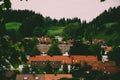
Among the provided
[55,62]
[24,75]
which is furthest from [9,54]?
[55,62]

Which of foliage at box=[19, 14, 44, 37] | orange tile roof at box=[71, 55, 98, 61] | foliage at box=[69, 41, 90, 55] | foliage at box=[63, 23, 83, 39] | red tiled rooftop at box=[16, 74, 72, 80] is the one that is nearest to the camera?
red tiled rooftop at box=[16, 74, 72, 80]

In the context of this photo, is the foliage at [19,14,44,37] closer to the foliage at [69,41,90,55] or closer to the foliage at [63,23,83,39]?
the foliage at [63,23,83,39]

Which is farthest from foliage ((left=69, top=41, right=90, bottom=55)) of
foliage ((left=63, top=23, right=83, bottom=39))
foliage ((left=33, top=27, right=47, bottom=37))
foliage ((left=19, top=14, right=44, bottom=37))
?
foliage ((left=33, top=27, right=47, bottom=37))

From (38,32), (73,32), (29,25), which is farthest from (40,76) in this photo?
(29,25)

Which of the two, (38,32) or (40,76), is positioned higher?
(38,32)

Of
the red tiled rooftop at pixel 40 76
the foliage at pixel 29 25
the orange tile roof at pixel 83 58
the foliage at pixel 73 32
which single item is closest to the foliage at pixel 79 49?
the orange tile roof at pixel 83 58

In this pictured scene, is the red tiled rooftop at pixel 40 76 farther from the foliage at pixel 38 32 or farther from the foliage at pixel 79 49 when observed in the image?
the foliage at pixel 38 32

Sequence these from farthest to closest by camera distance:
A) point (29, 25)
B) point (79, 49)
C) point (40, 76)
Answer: point (29, 25) → point (79, 49) → point (40, 76)

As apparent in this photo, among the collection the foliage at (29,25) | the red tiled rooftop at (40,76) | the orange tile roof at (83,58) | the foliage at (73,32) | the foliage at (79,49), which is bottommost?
the red tiled rooftop at (40,76)

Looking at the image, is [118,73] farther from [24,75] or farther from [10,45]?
[24,75]

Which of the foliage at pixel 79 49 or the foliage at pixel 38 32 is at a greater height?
the foliage at pixel 38 32

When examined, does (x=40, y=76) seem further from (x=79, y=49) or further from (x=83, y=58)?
(x=79, y=49)
